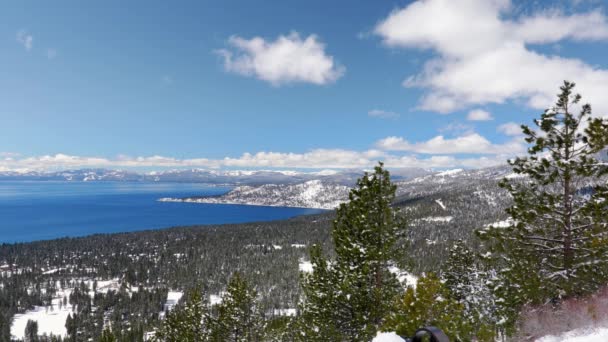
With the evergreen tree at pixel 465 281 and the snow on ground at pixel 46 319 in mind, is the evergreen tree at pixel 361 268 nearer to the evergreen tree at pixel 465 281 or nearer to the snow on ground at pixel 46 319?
the evergreen tree at pixel 465 281

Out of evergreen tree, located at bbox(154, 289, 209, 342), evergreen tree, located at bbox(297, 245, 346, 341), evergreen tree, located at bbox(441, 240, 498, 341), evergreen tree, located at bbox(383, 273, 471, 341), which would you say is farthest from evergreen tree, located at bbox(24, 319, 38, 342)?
evergreen tree, located at bbox(383, 273, 471, 341)

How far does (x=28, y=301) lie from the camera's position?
184875 millimetres

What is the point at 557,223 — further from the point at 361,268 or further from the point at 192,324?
the point at 192,324

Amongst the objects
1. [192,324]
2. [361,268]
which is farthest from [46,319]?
[361,268]

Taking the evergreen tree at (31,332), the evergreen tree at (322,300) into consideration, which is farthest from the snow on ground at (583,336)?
the evergreen tree at (31,332)

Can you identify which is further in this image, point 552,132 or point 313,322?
point 313,322

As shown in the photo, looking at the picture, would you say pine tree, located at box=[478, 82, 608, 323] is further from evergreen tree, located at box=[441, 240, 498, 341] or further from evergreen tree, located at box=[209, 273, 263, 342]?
evergreen tree, located at box=[209, 273, 263, 342]

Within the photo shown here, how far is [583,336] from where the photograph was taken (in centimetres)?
914

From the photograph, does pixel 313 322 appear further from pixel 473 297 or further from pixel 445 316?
pixel 473 297

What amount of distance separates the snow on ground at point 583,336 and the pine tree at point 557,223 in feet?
16.9

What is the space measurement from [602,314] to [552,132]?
8.33 meters

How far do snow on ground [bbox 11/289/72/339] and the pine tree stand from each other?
184948 millimetres

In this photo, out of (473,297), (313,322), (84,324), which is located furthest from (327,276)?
(84,324)

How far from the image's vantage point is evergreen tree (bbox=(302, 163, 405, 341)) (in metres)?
18.0
